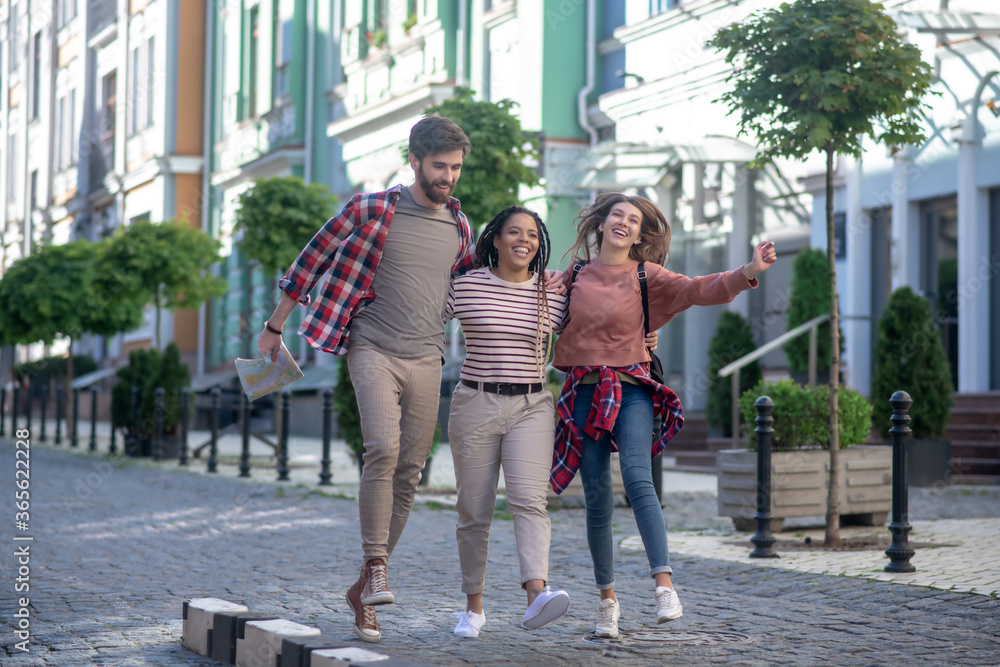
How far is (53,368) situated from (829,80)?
1328 inches

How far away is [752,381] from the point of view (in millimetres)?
16078

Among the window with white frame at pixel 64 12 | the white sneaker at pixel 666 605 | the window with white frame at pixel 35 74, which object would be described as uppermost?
the window with white frame at pixel 64 12

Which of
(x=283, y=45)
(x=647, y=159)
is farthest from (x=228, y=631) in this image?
(x=283, y=45)

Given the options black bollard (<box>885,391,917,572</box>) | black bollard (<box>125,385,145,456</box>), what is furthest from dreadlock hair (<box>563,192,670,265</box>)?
black bollard (<box>125,385,145,456</box>)

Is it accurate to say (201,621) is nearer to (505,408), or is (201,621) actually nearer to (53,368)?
(505,408)

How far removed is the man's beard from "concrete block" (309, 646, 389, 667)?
1880 millimetres

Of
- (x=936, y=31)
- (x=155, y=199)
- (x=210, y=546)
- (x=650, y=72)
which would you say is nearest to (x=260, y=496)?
(x=210, y=546)

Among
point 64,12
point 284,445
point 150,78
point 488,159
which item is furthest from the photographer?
point 64,12

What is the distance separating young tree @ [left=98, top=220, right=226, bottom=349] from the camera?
1944cm

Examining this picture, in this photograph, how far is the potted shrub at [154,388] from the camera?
1794 cm

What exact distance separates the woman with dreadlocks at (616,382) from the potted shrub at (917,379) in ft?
25.6

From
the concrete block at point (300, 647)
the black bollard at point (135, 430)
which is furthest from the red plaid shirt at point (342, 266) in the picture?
the black bollard at point (135, 430)

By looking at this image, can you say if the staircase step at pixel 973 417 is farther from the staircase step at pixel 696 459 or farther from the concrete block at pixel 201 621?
the concrete block at pixel 201 621

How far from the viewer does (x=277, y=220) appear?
15320 mm
